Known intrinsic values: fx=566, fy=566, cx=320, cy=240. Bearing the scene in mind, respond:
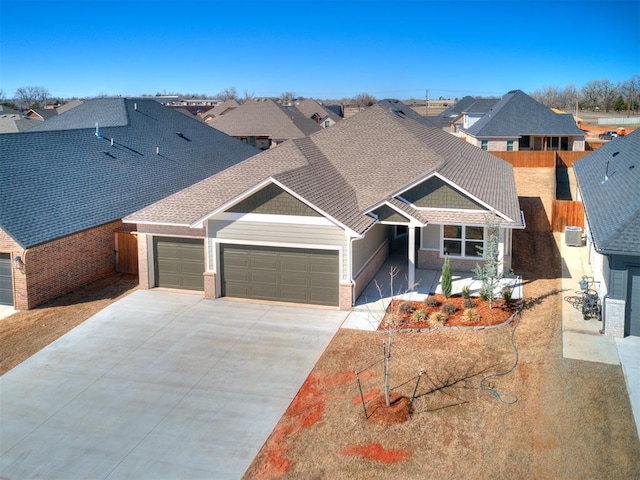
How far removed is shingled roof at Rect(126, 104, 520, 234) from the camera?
19.2 m

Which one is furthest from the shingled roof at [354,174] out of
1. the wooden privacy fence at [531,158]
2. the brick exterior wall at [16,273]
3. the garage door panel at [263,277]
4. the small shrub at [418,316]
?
the wooden privacy fence at [531,158]

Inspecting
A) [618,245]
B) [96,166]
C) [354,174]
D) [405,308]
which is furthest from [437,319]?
[96,166]

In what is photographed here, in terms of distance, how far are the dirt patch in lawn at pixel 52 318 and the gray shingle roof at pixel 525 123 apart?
116 feet

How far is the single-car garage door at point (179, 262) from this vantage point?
1986cm

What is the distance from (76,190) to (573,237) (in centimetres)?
2085

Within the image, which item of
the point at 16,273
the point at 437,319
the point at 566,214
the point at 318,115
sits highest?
the point at 318,115

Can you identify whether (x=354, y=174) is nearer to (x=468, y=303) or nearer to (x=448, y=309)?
(x=468, y=303)

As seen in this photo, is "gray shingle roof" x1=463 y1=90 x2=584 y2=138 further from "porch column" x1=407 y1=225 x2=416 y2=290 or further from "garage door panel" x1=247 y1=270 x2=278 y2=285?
"garage door panel" x1=247 y1=270 x2=278 y2=285

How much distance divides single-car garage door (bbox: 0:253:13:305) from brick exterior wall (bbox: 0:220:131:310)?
422mm

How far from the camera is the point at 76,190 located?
72.0 ft

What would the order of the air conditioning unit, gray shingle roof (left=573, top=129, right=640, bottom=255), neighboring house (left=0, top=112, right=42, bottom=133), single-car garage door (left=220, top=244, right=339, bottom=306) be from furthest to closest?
1. neighboring house (left=0, top=112, right=42, bottom=133)
2. the air conditioning unit
3. single-car garage door (left=220, top=244, right=339, bottom=306)
4. gray shingle roof (left=573, top=129, right=640, bottom=255)

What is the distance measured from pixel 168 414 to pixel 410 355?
6.00 m

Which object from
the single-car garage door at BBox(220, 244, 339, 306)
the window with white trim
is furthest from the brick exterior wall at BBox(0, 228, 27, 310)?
the window with white trim

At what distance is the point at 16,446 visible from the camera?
36.1 ft
